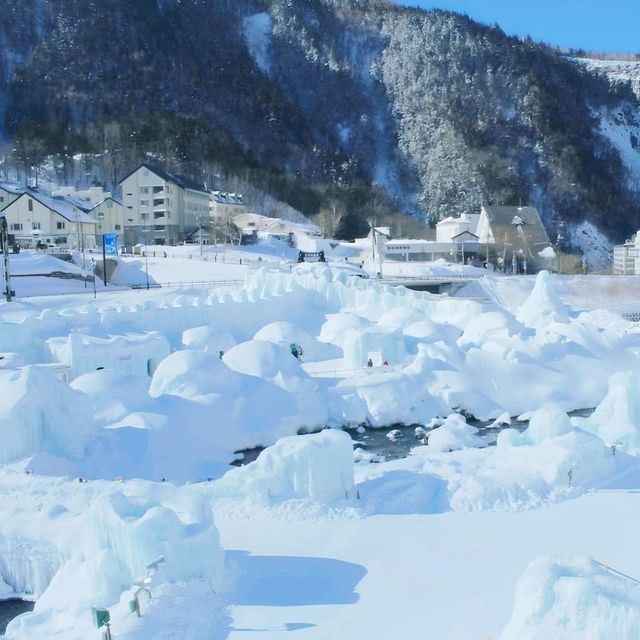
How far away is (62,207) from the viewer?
59594mm

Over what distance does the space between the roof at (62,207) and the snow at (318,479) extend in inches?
1038

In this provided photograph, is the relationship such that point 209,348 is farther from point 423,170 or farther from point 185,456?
point 423,170

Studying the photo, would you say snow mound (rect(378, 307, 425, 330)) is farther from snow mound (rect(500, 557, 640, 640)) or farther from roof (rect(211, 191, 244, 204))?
roof (rect(211, 191, 244, 204))

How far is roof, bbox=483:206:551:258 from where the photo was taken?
→ 2618 inches

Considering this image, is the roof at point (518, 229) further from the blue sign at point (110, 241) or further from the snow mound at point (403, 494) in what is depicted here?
the snow mound at point (403, 494)

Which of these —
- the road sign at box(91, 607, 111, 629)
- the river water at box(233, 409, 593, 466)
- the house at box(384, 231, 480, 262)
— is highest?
the house at box(384, 231, 480, 262)

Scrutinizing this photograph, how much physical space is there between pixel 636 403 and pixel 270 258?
1614 inches

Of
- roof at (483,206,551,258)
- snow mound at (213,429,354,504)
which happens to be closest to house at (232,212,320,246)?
roof at (483,206,551,258)

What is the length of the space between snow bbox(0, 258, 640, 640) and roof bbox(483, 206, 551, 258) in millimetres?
34352

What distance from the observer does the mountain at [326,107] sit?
92.2 meters

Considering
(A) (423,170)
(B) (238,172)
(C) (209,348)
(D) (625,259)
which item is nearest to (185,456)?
(C) (209,348)

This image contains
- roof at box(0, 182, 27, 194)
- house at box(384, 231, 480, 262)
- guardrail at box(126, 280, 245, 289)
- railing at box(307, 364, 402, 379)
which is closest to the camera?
railing at box(307, 364, 402, 379)

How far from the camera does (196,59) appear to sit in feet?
355

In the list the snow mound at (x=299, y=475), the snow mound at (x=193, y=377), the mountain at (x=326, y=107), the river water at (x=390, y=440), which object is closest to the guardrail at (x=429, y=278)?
the river water at (x=390, y=440)
